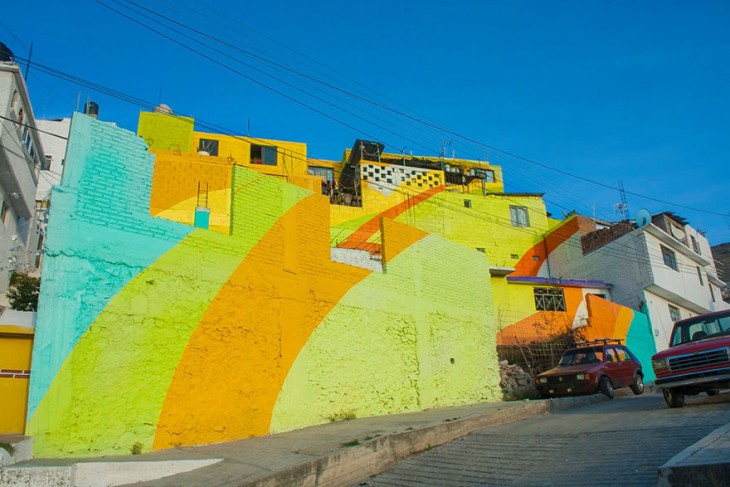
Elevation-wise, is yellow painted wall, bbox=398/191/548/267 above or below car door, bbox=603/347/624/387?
above

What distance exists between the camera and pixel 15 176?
1967 cm

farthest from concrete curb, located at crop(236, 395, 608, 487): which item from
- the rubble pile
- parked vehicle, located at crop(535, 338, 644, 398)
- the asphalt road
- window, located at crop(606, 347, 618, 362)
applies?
window, located at crop(606, 347, 618, 362)

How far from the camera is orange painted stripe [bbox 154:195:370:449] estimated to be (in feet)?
27.8

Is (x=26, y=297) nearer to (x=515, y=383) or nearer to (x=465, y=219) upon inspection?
(x=515, y=383)

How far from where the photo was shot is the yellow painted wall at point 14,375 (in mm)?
7191

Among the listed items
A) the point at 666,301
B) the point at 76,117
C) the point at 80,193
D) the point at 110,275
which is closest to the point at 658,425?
the point at 110,275

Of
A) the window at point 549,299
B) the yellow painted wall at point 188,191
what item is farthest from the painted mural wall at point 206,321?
the window at point 549,299

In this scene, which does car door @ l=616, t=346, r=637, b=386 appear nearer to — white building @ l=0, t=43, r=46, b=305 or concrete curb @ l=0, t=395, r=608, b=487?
concrete curb @ l=0, t=395, r=608, b=487

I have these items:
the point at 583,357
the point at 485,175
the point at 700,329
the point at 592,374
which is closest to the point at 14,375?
the point at 700,329

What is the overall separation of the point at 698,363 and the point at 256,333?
826 centimetres

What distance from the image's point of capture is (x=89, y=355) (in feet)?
24.6

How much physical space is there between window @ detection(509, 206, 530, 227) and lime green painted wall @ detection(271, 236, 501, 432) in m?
18.8

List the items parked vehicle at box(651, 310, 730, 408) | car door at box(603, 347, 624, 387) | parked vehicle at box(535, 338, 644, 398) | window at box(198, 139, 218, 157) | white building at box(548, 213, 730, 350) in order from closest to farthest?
parked vehicle at box(651, 310, 730, 408), parked vehicle at box(535, 338, 644, 398), car door at box(603, 347, 624, 387), white building at box(548, 213, 730, 350), window at box(198, 139, 218, 157)

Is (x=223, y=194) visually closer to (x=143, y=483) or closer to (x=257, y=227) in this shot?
(x=257, y=227)
